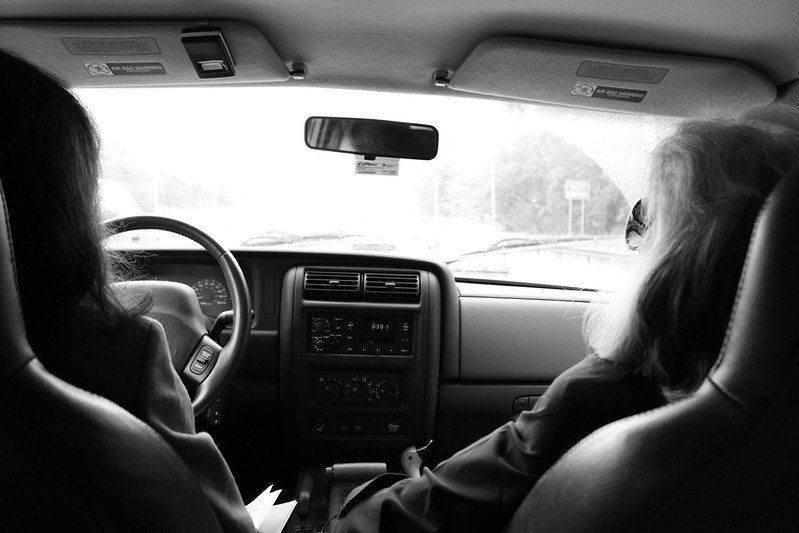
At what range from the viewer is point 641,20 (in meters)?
2.88

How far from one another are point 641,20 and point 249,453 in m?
2.85

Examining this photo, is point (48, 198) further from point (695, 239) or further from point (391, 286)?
point (391, 286)

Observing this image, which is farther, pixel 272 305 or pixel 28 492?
pixel 272 305

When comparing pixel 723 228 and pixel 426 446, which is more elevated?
pixel 723 228

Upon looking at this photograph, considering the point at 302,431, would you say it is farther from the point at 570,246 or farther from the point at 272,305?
the point at 570,246

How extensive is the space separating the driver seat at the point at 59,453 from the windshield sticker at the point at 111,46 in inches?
94.8

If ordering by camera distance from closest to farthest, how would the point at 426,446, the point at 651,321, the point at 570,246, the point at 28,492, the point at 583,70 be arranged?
the point at 28,492 < the point at 651,321 < the point at 583,70 < the point at 426,446 < the point at 570,246

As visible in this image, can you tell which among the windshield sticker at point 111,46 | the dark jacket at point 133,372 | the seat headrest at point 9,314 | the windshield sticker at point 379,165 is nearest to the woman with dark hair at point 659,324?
the dark jacket at point 133,372

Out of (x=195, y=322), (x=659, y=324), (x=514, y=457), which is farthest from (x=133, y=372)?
(x=195, y=322)

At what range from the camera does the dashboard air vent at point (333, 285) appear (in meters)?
3.42

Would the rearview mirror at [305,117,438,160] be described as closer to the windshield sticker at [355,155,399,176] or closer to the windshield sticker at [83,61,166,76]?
the windshield sticker at [355,155,399,176]

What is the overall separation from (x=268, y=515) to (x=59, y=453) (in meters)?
1.41

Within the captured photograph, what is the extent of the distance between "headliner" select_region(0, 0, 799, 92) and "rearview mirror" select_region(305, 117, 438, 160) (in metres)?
0.31

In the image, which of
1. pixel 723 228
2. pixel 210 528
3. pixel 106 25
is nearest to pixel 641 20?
pixel 723 228
